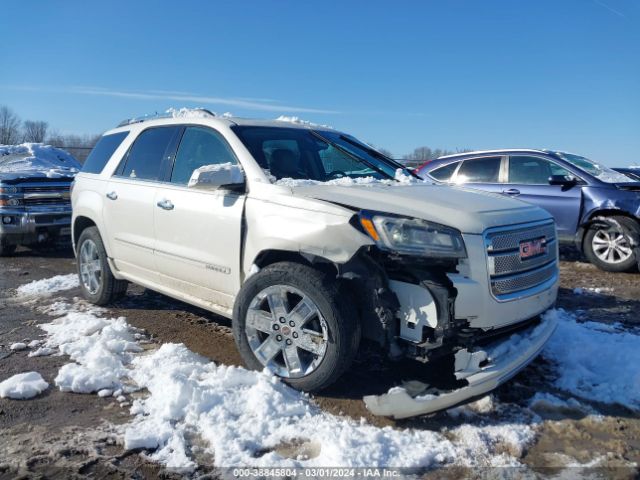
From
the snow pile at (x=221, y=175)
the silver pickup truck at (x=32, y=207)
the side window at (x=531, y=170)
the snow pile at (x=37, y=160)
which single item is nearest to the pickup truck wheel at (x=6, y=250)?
the silver pickup truck at (x=32, y=207)

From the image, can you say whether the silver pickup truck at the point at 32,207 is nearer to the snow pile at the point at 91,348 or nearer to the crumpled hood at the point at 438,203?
the snow pile at the point at 91,348

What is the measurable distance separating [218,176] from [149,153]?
1537 mm

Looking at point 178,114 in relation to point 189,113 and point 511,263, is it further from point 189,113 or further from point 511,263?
point 511,263

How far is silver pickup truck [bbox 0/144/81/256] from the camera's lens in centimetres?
873

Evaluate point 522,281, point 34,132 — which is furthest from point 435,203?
point 34,132

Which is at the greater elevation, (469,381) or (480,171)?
(480,171)

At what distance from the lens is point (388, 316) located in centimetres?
307

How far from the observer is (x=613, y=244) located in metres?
→ 7.65

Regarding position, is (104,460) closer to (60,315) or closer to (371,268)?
(371,268)

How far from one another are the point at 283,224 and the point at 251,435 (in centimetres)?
130

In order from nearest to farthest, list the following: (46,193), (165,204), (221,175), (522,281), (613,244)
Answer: (522,281) → (221,175) → (165,204) → (613,244) → (46,193)

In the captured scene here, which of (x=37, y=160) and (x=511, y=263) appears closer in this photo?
(x=511, y=263)

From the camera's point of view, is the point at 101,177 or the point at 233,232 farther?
the point at 101,177

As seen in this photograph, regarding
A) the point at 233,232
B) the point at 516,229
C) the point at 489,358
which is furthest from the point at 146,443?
the point at 516,229
